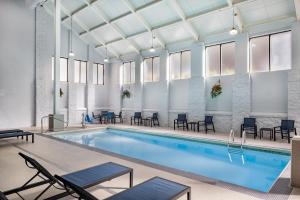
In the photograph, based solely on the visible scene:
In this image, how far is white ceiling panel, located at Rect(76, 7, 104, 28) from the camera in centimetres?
1068

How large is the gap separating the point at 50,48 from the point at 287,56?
10430 millimetres

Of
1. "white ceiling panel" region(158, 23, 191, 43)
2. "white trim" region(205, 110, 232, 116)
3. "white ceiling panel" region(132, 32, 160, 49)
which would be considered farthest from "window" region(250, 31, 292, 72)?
"white ceiling panel" region(132, 32, 160, 49)

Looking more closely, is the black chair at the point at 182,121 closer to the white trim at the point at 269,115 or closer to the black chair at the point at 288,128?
the white trim at the point at 269,115

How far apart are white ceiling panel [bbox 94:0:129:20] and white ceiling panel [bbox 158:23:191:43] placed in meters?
1.96

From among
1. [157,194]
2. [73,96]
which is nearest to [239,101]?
[157,194]

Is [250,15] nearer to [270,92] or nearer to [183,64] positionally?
[270,92]

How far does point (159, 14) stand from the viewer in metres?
9.37

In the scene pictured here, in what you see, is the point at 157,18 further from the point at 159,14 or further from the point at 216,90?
the point at 216,90

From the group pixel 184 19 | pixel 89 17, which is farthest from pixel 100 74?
pixel 184 19

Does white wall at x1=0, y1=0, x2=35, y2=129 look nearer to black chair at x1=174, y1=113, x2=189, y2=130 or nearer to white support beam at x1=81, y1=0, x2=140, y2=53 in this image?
white support beam at x1=81, y1=0, x2=140, y2=53

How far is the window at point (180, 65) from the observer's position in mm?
10594

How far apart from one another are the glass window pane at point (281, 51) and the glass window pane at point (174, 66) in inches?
166

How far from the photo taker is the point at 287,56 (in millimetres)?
7664

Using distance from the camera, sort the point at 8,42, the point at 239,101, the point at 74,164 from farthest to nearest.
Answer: the point at 8,42, the point at 239,101, the point at 74,164
